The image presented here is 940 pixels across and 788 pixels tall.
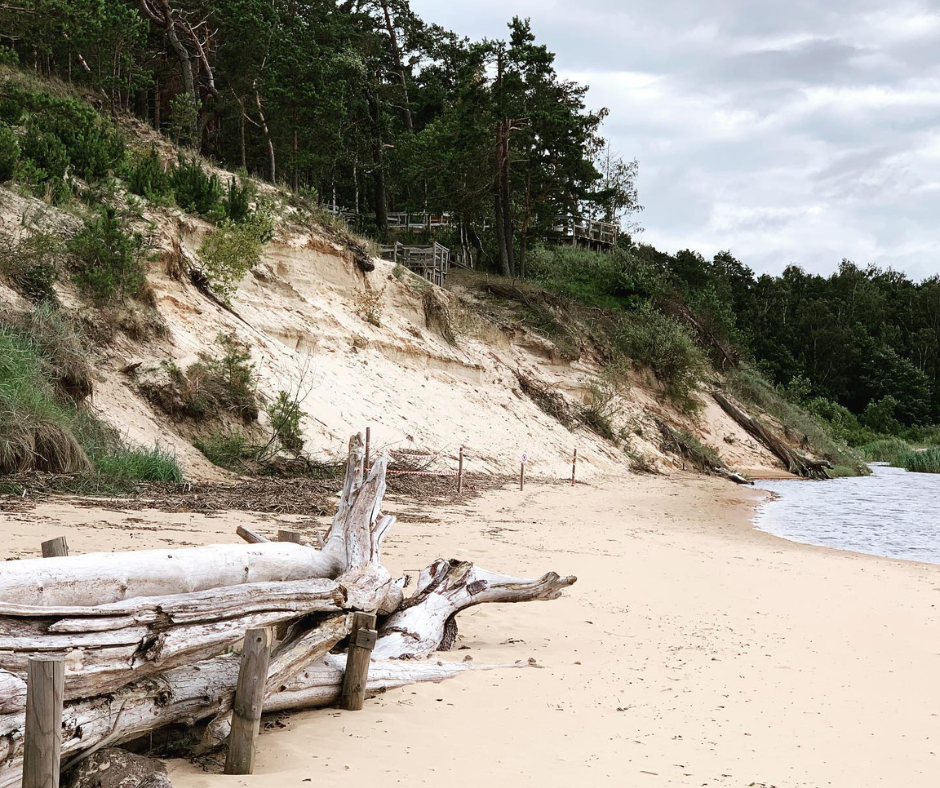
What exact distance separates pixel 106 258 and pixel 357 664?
447 inches

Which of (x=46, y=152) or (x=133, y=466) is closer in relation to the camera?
(x=133, y=466)

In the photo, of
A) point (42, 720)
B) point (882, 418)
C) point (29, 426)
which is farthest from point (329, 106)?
point (882, 418)

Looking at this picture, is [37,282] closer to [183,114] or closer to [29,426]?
[29,426]

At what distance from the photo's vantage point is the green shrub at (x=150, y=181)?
17.8m

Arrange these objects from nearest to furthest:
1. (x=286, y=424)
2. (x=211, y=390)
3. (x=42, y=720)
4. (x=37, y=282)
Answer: (x=42, y=720), (x=37, y=282), (x=211, y=390), (x=286, y=424)

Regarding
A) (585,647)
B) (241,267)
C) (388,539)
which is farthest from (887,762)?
(241,267)

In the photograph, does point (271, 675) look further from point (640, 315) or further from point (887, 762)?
point (640, 315)

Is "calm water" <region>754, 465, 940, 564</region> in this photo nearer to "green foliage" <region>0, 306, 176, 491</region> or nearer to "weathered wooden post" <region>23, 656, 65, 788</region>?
"green foliage" <region>0, 306, 176, 491</region>

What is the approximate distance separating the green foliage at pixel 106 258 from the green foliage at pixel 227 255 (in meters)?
2.97

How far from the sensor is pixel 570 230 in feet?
151

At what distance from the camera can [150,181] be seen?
18156 mm

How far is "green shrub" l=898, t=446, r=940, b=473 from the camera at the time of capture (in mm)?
34969

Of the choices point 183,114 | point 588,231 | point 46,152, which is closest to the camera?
point 46,152

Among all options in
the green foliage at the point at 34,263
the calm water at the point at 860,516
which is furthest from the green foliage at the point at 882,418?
the green foliage at the point at 34,263
